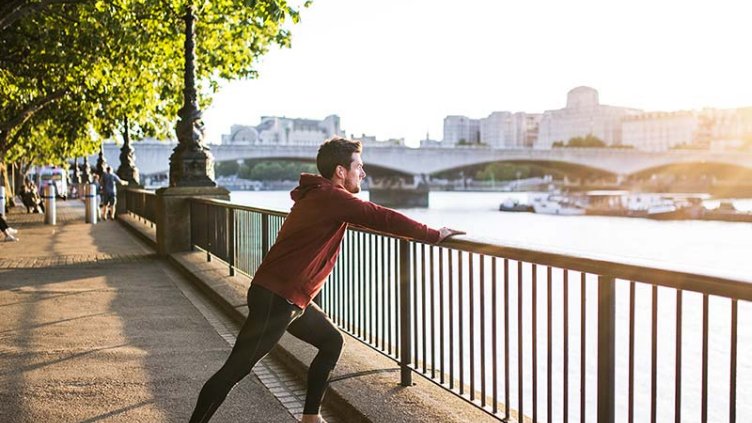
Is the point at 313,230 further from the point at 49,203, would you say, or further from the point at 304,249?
the point at 49,203

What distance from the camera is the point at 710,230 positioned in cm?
5406

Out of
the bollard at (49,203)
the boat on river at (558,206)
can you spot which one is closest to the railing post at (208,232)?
the bollard at (49,203)

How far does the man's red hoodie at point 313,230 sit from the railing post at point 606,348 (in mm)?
877

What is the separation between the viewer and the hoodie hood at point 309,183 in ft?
11.9

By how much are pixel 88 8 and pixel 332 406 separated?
12733mm

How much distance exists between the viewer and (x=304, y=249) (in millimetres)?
3641

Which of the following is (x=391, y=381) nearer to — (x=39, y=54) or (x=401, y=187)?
(x=39, y=54)

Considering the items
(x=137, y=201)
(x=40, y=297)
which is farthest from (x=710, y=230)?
(x=40, y=297)

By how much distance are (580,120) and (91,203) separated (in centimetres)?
15543

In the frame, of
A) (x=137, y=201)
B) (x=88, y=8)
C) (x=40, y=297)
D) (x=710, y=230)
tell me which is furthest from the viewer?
(x=710, y=230)

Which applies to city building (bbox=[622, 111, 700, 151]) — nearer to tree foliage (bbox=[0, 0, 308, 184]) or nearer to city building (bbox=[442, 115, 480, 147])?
city building (bbox=[442, 115, 480, 147])

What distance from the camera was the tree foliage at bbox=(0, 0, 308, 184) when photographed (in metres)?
14.9

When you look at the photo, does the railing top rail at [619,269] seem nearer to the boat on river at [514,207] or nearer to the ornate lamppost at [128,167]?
the ornate lamppost at [128,167]

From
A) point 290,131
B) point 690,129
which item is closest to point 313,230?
point 290,131
